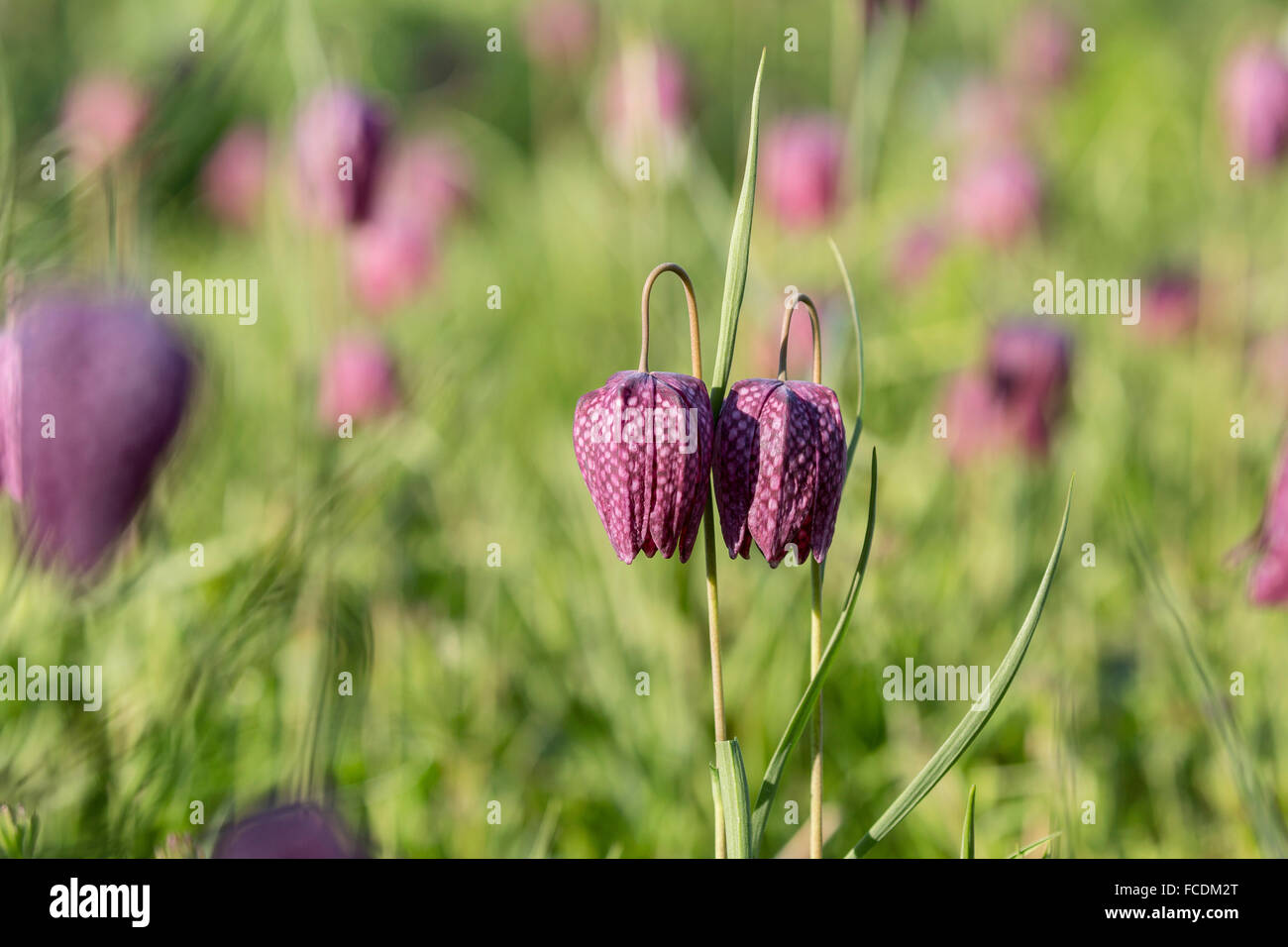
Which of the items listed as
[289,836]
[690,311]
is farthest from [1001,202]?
[289,836]

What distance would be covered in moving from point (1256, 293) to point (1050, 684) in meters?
1.26

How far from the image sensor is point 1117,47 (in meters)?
3.82

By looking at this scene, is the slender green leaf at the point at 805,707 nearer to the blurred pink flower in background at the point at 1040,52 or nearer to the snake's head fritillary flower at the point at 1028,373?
the snake's head fritillary flower at the point at 1028,373

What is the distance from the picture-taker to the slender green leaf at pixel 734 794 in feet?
2.35

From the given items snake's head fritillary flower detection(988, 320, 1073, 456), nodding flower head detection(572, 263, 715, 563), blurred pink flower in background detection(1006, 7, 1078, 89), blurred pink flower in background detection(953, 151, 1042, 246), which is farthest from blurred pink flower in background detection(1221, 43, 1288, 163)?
nodding flower head detection(572, 263, 715, 563)

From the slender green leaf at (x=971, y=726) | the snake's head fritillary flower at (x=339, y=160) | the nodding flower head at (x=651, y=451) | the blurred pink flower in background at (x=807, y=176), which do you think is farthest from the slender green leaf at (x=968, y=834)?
the blurred pink flower in background at (x=807, y=176)

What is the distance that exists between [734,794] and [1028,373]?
1094mm

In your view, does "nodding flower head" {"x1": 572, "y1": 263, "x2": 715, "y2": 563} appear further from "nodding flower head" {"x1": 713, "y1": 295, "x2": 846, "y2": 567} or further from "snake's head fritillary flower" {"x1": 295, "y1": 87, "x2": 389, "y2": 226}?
"snake's head fritillary flower" {"x1": 295, "y1": 87, "x2": 389, "y2": 226}

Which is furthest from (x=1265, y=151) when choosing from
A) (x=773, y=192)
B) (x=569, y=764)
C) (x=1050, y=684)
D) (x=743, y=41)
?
(x=743, y=41)

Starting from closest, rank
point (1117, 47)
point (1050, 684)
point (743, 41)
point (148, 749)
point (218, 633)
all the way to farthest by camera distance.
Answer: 1. point (218, 633)
2. point (148, 749)
3. point (1050, 684)
4. point (743, 41)
5. point (1117, 47)

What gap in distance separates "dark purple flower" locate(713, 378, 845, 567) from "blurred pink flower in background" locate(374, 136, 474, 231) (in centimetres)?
168

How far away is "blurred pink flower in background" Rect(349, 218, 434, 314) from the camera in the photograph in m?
2.28
